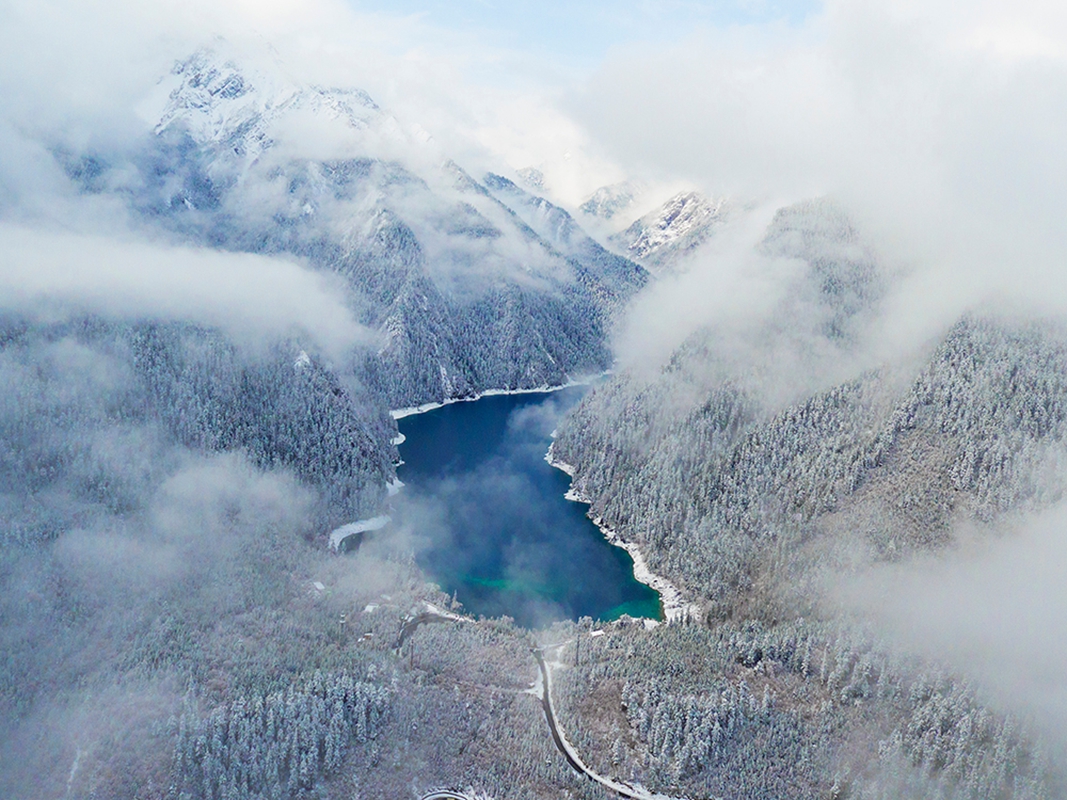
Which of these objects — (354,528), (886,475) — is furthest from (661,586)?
(354,528)

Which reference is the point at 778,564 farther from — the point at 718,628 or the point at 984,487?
the point at 984,487

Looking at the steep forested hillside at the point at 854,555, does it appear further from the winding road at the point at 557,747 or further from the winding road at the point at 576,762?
Result: the winding road at the point at 557,747

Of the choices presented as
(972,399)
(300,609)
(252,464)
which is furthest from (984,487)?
(252,464)

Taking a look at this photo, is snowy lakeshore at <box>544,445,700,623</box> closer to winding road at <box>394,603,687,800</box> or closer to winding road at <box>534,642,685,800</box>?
winding road at <box>394,603,687,800</box>

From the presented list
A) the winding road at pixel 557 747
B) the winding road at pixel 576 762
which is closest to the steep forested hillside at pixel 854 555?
the winding road at pixel 576 762

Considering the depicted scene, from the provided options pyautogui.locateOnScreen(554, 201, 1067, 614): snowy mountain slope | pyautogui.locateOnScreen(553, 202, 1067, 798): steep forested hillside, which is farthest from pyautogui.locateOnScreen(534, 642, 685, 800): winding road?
pyautogui.locateOnScreen(554, 201, 1067, 614): snowy mountain slope

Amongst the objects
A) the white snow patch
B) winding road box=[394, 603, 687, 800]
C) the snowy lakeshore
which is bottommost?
the white snow patch

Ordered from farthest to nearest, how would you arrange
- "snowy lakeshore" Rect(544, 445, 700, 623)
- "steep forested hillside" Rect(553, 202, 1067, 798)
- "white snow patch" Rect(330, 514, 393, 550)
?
"white snow patch" Rect(330, 514, 393, 550) → "snowy lakeshore" Rect(544, 445, 700, 623) → "steep forested hillside" Rect(553, 202, 1067, 798)

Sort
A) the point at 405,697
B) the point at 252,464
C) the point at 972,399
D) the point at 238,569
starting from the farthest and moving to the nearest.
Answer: the point at 252,464, the point at 972,399, the point at 238,569, the point at 405,697
